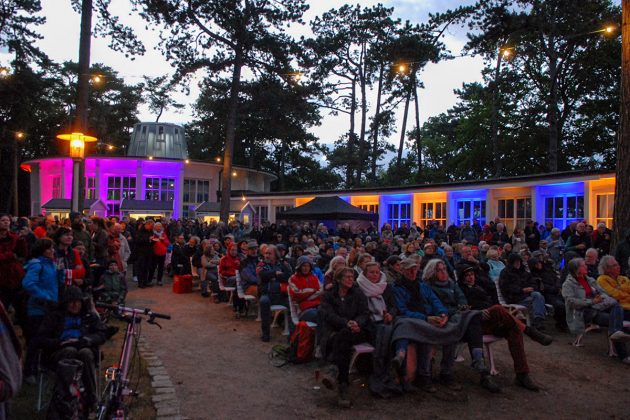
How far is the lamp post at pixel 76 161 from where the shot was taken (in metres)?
11.6

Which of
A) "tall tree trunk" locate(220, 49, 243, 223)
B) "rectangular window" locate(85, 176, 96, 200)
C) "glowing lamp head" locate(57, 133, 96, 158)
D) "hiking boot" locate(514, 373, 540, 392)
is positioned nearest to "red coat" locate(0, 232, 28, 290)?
"hiking boot" locate(514, 373, 540, 392)

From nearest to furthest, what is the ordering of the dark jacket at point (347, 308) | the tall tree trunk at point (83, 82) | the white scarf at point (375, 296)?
1. the dark jacket at point (347, 308)
2. the white scarf at point (375, 296)
3. the tall tree trunk at point (83, 82)

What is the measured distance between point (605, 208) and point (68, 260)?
47.7 feet

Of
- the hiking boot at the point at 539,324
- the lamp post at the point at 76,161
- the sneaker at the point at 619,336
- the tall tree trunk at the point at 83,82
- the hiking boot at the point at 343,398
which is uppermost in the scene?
the tall tree trunk at the point at 83,82

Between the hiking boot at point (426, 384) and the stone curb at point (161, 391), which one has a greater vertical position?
the hiking boot at point (426, 384)

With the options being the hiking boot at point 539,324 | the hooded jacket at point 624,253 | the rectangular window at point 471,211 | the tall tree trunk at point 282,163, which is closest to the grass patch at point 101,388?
the hiking boot at point 539,324

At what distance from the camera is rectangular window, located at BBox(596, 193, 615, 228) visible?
14.5 meters

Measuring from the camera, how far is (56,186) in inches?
1348

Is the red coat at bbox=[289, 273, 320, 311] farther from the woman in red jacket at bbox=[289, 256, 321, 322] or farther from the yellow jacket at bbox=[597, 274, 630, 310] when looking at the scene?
the yellow jacket at bbox=[597, 274, 630, 310]

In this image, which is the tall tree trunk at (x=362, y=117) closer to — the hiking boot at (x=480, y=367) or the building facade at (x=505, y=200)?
the building facade at (x=505, y=200)

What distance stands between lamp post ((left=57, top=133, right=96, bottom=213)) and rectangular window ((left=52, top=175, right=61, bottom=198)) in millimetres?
23643

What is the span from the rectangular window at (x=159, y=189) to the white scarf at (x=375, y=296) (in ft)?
96.5

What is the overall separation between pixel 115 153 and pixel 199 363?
45.2 meters

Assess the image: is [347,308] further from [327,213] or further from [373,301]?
[327,213]
